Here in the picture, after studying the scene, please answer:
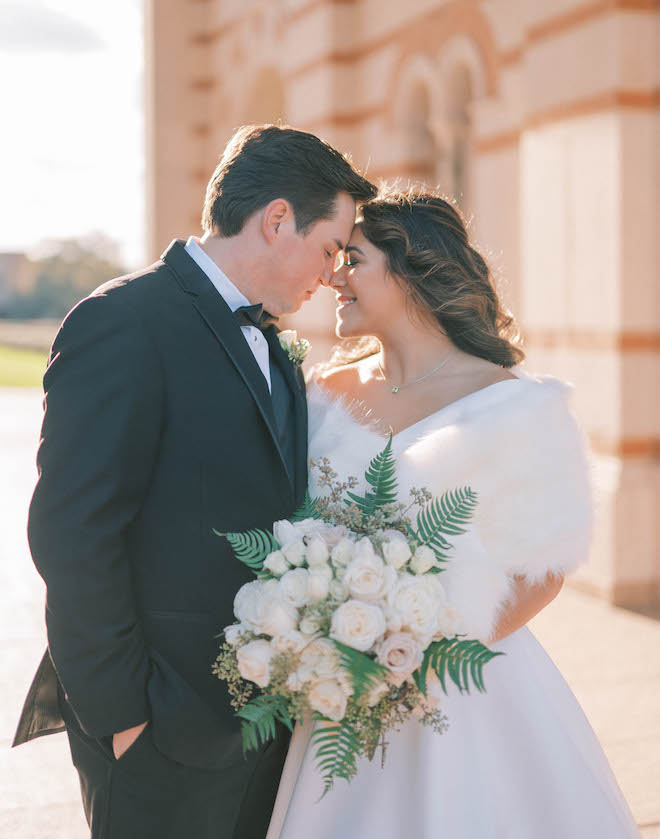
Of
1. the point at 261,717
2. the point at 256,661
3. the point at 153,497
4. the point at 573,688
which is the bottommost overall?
the point at 573,688

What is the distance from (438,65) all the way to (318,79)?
2109 millimetres

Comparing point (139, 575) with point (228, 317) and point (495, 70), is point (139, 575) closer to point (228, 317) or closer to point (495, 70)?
point (228, 317)

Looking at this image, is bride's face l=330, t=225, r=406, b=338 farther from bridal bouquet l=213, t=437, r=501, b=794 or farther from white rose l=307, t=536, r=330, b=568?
white rose l=307, t=536, r=330, b=568

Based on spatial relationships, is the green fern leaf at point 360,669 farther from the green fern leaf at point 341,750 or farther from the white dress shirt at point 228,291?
the white dress shirt at point 228,291

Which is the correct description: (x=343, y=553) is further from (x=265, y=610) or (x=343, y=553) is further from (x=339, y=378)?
(x=339, y=378)

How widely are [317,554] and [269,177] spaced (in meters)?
1.05

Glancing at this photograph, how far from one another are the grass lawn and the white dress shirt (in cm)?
2552

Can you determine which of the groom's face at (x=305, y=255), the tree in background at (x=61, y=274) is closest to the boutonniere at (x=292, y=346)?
the groom's face at (x=305, y=255)

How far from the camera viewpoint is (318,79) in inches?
426

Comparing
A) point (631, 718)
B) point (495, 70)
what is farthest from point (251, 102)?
point (631, 718)

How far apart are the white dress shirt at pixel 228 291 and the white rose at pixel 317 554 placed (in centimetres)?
57

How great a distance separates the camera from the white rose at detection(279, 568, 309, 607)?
2209 mm

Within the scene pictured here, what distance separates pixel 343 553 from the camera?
223 centimetres

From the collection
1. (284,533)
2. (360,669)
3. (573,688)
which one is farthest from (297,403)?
(573,688)
